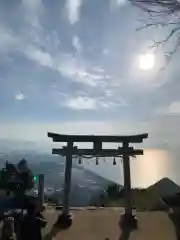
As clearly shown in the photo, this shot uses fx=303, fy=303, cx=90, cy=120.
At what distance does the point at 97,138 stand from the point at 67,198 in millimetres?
2137

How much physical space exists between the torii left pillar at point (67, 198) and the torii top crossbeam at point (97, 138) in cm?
25

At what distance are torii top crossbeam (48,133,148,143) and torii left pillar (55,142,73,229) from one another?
0.25 metres

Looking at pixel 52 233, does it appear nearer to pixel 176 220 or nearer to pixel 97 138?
pixel 97 138

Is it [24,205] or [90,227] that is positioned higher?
[24,205]

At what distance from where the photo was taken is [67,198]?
380 inches

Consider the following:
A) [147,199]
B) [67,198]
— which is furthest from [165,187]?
[67,198]

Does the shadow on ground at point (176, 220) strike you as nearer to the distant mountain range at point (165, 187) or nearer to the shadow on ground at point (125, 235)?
the shadow on ground at point (125, 235)

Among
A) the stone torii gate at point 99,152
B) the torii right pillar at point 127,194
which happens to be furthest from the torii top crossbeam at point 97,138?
the torii right pillar at point 127,194

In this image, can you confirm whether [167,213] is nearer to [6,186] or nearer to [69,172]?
[69,172]

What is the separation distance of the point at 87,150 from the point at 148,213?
3357mm

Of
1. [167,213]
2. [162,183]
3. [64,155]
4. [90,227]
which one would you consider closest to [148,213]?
[167,213]

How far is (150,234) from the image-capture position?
8711mm

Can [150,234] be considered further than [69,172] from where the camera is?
No

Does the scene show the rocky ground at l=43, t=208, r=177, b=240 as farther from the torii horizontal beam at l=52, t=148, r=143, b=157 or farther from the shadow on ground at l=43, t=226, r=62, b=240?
the torii horizontal beam at l=52, t=148, r=143, b=157
